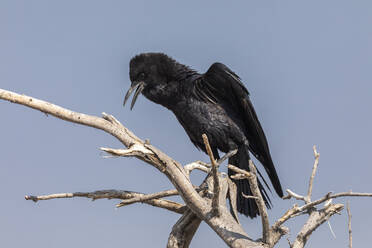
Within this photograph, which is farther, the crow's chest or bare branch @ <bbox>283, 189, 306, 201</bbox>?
the crow's chest

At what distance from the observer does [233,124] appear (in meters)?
4.96

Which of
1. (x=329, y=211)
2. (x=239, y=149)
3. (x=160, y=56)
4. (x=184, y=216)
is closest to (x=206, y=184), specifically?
(x=184, y=216)

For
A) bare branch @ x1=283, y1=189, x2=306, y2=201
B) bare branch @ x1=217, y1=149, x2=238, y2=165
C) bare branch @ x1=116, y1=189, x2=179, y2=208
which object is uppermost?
bare branch @ x1=217, y1=149, x2=238, y2=165

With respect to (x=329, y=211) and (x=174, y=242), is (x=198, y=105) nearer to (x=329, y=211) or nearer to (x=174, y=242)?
(x=174, y=242)

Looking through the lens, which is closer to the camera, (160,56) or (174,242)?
(174,242)

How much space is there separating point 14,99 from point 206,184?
5.56 feet

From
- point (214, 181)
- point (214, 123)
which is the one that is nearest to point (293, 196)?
point (214, 181)

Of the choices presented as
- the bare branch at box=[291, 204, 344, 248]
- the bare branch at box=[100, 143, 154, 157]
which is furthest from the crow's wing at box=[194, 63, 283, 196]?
the bare branch at box=[100, 143, 154, 157]

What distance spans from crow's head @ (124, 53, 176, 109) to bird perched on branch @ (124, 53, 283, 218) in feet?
0.03

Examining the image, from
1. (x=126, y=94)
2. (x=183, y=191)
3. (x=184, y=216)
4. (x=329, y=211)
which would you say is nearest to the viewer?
(x=329, y=211)

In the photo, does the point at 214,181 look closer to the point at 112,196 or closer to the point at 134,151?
the point at 134,151

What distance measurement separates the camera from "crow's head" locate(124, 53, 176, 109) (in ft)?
17.4

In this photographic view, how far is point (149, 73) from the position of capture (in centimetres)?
531

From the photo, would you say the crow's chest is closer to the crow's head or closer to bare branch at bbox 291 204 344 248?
the crow's head
